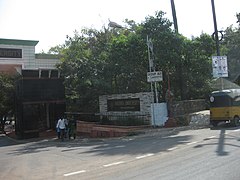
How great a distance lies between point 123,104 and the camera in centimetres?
2478

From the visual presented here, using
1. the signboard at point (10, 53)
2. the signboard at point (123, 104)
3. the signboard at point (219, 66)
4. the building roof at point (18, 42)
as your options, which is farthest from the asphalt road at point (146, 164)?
the building roof at point (18, 42)

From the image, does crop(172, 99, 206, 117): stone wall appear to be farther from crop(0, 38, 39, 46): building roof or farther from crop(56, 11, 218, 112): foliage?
crop(0, 38, 39, 46): building roof

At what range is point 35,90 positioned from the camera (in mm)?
27953

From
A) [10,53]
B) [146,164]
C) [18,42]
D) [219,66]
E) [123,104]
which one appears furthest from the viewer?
[18,42]

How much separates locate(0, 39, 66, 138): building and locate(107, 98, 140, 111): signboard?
526 centimetres

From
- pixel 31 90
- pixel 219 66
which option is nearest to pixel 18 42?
pixel 31 90

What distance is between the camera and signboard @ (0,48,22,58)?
28.6 m

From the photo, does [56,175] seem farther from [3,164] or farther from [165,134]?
[165,134]

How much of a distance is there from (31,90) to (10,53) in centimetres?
380

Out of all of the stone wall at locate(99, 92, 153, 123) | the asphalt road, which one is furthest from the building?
the asphalt road

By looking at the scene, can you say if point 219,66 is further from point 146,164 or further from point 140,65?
point 146,164

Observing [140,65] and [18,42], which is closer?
[140,65]

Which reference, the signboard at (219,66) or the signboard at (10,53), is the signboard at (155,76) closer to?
Result: the signboard at (219,66)

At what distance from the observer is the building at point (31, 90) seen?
2741 centimetres
